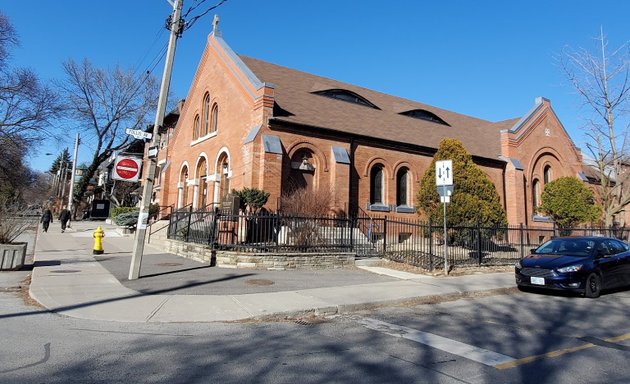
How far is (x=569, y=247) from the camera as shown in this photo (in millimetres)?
10766

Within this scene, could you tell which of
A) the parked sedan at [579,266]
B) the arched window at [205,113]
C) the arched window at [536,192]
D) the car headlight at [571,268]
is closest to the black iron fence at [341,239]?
the parked sedan at [579,266]

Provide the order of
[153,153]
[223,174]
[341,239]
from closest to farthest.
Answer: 1. [153,153]
2. [341,239]
3. [223,174]

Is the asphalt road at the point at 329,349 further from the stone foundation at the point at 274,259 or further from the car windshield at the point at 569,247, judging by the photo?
the stone foundation at the point at 274,259

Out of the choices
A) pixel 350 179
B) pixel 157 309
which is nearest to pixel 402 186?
pixel 350 179

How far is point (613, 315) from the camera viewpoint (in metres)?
7.88

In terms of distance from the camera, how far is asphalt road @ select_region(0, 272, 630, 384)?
430 cm

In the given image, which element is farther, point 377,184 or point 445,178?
point 377,184

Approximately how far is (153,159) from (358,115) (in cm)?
1535

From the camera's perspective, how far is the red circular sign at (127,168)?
32.7ft

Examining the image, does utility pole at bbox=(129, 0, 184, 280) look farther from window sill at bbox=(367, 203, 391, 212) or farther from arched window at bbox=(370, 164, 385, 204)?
arched window at bbox=(370, 164, 385, 204)

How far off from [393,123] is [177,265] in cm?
1656

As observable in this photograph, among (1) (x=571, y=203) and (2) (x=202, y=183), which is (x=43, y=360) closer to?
(2) (x=202, y=183)

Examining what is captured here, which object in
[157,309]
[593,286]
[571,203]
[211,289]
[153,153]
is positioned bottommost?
[157,309]

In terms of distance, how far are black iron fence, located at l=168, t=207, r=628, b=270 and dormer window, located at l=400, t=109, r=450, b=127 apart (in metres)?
14.1
